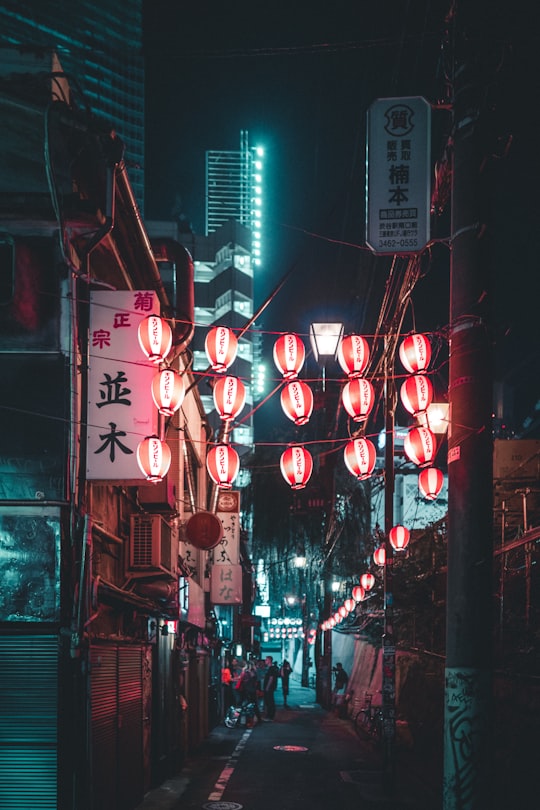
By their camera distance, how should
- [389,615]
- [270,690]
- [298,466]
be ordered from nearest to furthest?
[298,466]
[389,615]
[270,690]

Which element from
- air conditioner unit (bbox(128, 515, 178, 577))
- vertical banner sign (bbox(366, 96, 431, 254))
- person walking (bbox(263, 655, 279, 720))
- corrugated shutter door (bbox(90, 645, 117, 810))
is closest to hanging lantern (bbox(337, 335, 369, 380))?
vertical banner sign (bbox(366, 96, 431, 254))

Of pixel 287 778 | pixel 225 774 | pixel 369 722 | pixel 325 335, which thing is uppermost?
pixel 325 335

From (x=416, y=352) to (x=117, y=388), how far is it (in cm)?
536

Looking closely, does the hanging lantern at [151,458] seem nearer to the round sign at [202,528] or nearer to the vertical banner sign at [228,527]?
the round sign at [202,528]

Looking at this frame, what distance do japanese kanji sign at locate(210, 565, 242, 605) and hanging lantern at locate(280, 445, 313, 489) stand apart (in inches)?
461

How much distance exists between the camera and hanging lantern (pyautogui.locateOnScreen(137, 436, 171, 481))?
11.5 m

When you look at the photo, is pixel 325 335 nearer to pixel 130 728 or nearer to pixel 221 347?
pixel 221 347

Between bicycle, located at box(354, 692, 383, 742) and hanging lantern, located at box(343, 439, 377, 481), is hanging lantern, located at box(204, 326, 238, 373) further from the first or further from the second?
bicycle, located at box(354, 692, 383, 742)

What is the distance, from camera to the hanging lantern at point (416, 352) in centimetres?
1378

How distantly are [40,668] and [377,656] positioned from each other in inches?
985

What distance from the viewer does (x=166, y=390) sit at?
40.3ft

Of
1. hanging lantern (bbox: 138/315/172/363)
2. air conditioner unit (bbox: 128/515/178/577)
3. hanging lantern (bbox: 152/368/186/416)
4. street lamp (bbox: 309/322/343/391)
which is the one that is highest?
street lamp (bbox: 309/322/343/391)

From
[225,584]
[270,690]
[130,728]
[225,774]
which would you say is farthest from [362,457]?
[270,690]

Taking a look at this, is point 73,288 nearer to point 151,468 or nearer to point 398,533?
point 151,468
